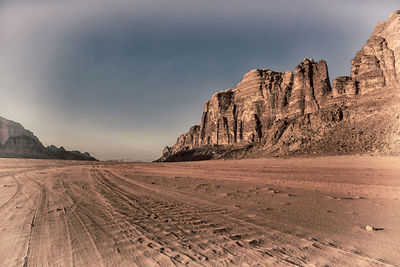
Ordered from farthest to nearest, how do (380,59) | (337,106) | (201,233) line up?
(337,106), (380,59), (201,233)

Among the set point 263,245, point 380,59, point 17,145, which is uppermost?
point 380,59

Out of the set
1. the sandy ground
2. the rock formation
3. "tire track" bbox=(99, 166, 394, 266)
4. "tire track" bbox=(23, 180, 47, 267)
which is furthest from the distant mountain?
"tire track" bbox=(99, 166, 394, 266)

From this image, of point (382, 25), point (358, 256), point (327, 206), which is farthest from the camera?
point (382, 25)

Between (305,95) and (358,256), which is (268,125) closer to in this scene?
(305,95)

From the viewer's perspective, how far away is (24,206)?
6.95m

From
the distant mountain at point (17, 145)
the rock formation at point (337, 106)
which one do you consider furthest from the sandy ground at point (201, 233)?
the distant mountain at point (17, 145)

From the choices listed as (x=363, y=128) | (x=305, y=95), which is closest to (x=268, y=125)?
(x=305, y=95)

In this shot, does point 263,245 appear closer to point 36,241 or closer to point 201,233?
point 201,233

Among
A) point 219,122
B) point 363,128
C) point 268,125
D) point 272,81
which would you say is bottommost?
point 363,128

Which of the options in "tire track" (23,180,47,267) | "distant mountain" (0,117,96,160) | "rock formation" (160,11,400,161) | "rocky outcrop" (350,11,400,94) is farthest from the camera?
"distant mountain" (0,117,96,160)

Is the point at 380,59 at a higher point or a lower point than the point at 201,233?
higher

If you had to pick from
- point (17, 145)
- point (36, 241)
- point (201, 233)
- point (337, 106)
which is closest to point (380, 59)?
point (337, 106)

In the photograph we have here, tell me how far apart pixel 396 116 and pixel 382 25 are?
41887 mm

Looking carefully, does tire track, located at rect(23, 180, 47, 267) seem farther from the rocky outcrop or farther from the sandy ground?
the rocky outcrop
